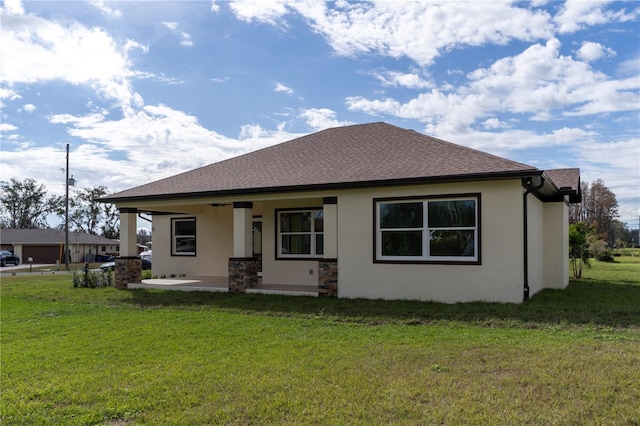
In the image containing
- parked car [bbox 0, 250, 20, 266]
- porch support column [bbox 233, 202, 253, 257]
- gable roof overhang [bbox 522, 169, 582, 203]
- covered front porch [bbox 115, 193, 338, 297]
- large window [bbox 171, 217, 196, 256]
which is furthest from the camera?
parked car [bbox 0, 250, 20, 266]

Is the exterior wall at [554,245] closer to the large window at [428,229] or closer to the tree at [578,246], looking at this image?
the tree at [578,246]

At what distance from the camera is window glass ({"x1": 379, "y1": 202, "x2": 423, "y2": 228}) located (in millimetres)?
11234

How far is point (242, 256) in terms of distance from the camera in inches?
524

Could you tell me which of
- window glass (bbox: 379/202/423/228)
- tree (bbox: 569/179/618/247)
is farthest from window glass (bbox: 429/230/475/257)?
tree (bbox: 569/179/618/247)

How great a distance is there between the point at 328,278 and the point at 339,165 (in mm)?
3166

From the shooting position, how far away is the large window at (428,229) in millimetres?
10695

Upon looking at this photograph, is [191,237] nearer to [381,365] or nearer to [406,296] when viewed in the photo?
[406,296]

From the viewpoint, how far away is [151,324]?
8758 millimetres

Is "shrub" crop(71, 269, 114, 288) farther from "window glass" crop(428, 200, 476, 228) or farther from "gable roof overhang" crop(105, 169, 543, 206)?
"window glass" crop(428, 200, 476, 228)

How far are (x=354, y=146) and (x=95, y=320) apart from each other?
8.60m

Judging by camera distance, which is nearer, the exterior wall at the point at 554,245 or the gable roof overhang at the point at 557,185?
the gable roof overhang at the point at 557,185

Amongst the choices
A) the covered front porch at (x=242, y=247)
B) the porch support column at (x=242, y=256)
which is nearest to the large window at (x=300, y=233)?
the covered front porch at (x=242, y=247)

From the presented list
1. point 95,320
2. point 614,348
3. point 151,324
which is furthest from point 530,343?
point 95,320

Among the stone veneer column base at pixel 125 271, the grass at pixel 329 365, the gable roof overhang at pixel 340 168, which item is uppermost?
the gable roof overhang at pixel 340 168
